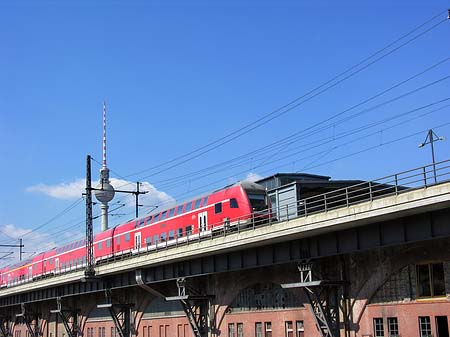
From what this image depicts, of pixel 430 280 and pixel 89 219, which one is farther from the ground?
→ pixel 89 219

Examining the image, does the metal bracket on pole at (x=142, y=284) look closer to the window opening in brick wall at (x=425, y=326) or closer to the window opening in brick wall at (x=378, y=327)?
the window opening in brick wall at (x=378, y=327)

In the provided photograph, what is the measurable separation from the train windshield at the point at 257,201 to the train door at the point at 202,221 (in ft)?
13.1

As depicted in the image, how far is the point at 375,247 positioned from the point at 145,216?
1120 inches

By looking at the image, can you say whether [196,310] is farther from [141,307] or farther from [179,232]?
[141,307]

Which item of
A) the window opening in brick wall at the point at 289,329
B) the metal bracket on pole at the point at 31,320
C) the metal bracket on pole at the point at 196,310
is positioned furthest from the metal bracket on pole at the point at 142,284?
the metal bracket on pole at the point at 31,320

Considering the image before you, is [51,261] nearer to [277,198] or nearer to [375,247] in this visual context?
[277,198]

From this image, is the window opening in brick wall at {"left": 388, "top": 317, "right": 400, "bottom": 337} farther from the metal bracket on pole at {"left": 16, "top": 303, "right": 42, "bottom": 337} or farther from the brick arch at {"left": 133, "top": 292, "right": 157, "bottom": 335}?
the metal bracket on pole at {"left": 16, "top": 303, "right": 42, "bottom": 337}

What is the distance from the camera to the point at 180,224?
48.5m

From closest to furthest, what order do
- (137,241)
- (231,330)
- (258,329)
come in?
(258,329) < (231,330) < (137,241)

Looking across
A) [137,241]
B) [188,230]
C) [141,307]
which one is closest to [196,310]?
[188,230]

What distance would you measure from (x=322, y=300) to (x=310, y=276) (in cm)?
192

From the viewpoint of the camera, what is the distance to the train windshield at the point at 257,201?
4259 centimetres

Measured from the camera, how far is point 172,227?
49531mm

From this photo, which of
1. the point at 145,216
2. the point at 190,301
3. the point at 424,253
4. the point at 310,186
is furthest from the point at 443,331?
the point at 145,216
